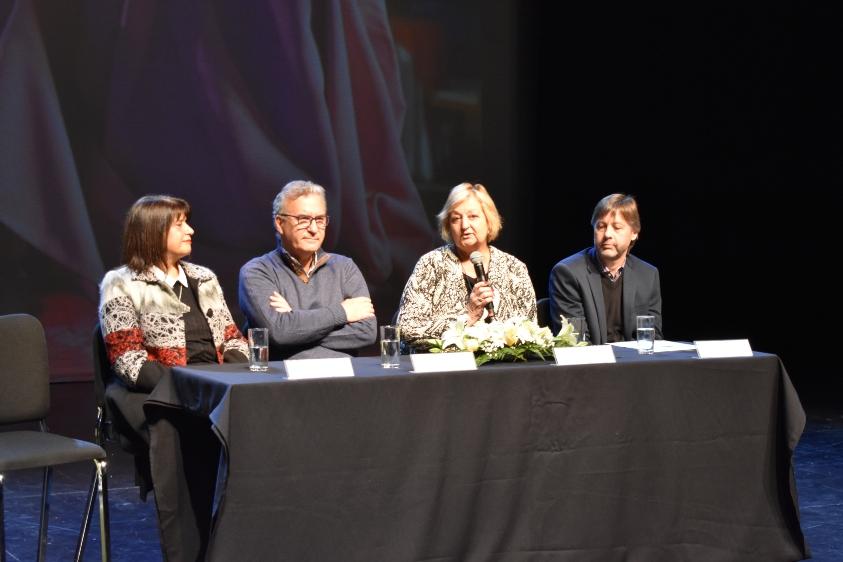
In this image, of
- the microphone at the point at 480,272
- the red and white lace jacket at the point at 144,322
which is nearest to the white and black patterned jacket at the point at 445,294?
the microphone at the point at 480,272

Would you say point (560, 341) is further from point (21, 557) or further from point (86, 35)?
point (86, 35)

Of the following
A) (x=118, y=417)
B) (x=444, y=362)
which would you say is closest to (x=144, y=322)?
(x=118, y=417)

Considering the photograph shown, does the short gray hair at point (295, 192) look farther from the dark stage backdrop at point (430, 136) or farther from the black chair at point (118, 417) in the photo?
the dark stage backdrop at point (430, 136)

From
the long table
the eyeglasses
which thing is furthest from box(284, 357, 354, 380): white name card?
the eyeglasses

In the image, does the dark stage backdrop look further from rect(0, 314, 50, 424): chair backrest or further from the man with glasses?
rect(0, 314, 50, 424): chair backrest

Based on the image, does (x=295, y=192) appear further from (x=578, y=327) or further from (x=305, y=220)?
(x=578, y=327)

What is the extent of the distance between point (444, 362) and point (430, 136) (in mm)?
4676

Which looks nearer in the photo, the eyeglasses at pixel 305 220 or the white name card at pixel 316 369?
the white name card at pixel 316 369

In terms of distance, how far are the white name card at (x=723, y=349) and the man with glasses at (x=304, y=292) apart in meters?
1.08

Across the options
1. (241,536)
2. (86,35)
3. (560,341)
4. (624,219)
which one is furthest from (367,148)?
(241,536)

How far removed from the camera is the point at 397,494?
102 inches

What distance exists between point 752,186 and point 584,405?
18.5 ft

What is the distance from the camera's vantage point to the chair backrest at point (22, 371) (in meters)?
3.00

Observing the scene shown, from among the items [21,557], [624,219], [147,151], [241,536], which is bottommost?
[21,557]
